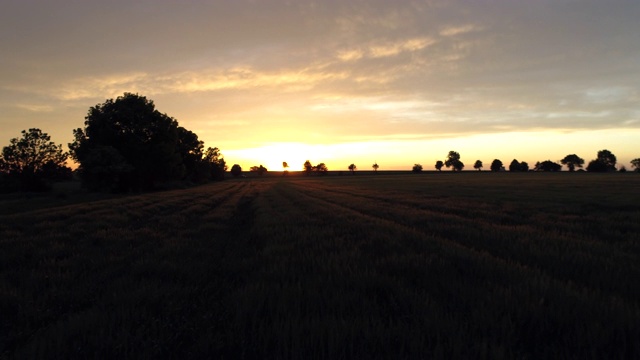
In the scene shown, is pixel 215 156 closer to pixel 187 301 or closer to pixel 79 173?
pixel 79 173

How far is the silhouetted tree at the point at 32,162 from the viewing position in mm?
57406

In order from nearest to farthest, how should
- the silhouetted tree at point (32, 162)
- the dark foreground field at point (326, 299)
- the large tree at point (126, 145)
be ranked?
the dark foreground field at point (326, 299)
the large tree at point (126, 145)
the silhouetted tree at point (32, 162)

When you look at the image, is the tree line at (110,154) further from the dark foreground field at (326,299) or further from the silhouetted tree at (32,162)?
the dark foreground field at (326,299)

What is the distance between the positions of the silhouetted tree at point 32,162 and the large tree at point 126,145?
19726mm

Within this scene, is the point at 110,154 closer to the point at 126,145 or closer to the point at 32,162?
the point at 126,145

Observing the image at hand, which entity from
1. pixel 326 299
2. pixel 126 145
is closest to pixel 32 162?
pixel 126 145

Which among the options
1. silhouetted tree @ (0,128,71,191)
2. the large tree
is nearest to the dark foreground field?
the large tree

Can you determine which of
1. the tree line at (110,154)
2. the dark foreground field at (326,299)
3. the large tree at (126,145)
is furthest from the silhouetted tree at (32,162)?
the dark foreground field at (326,299)

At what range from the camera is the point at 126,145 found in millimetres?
46844

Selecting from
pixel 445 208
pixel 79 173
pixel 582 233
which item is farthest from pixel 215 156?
pixel 582 233

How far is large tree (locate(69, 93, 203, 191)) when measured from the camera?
42.4m

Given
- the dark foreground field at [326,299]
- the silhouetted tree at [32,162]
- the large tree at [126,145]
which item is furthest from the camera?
the silhouetted tree at [32,162]

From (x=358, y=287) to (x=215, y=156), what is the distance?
438 feet

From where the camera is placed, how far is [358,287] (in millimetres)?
5137
